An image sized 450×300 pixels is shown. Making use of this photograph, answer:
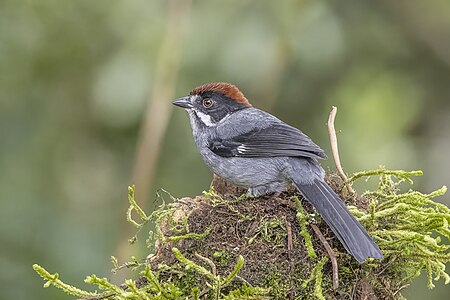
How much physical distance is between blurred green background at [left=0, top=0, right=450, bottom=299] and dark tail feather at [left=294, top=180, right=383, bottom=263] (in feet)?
8.80

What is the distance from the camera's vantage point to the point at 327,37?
7.18m

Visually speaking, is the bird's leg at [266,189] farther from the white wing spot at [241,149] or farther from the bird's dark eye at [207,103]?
the bird's dark eye at [207,103]

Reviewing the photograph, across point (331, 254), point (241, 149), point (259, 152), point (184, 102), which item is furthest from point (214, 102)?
point (331, 254)

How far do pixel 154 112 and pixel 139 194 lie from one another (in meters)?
0.72

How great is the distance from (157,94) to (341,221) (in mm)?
3216

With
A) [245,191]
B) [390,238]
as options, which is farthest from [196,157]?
[390,238]

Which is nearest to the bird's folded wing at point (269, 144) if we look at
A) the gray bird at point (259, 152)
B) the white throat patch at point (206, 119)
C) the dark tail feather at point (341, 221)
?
the gray bird at point (259, 152)

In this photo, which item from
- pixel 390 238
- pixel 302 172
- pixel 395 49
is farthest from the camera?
pixel 395 49

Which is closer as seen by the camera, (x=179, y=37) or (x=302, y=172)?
(x=302, y=172)

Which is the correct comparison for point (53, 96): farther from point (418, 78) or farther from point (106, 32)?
point (418, 78)

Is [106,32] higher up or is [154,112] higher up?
[106,32]

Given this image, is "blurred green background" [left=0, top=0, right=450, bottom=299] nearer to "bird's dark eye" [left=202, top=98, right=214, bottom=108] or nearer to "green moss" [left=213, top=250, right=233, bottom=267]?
"bird's dark eye" [left=202, top=98, right=214, bottom=108]

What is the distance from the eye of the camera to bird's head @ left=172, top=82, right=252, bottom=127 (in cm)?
537

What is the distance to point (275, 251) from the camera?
3889mm
